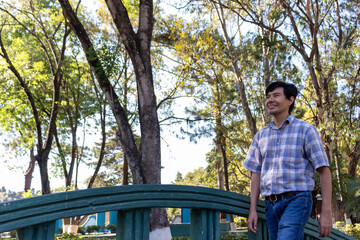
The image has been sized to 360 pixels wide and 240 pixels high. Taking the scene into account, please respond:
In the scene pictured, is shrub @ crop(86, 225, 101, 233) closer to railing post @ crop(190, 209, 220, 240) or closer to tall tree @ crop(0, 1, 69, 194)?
tall tree @ crop(0, 1, 69, 194)

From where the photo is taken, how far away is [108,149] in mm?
41000

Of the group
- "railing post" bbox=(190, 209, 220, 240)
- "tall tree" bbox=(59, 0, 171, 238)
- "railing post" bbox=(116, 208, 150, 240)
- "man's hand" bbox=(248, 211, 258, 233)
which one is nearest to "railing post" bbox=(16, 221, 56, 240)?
"railing post" bbox=(116, 208, 150, 240)

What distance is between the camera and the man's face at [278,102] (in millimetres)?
2729

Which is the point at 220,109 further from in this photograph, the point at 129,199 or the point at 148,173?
→ the point at 129,199

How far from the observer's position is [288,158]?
2.51m

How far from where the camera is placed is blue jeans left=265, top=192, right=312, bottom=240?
229 cm

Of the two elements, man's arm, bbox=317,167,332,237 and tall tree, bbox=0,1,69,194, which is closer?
man's arm, bbox=317,167,332,237

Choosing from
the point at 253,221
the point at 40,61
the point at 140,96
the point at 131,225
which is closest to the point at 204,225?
the point at 253,221

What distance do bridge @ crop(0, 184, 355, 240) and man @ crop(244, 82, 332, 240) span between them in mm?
121

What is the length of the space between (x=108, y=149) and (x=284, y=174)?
130 ft

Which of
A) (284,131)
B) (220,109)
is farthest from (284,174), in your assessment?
(220,109)

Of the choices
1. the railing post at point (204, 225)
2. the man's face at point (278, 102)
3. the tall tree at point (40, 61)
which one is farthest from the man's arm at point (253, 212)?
the tall tree at point (40, 61)

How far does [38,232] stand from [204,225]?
937 mm

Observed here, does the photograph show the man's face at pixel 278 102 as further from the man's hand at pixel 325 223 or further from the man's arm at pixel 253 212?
the man's hand at pixel 325 223
